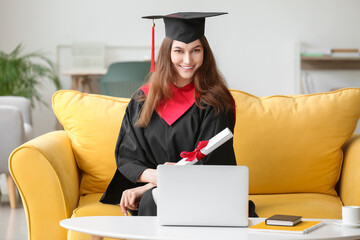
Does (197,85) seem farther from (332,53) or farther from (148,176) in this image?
(332,53)

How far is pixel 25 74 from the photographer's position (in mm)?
5992

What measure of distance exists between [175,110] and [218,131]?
0.20m

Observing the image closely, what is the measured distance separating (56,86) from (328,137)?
446cm

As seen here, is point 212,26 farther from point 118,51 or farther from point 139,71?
point 139,71

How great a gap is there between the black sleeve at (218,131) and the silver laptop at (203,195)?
1.82 feet

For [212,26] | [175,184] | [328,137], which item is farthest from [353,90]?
[212,26]

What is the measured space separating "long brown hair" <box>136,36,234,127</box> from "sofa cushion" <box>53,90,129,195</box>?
303 mm

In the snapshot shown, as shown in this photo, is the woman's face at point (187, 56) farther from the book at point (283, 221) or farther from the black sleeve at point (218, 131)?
the book at point (283, 221)

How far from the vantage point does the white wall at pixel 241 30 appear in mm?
6309

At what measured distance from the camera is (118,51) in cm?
636

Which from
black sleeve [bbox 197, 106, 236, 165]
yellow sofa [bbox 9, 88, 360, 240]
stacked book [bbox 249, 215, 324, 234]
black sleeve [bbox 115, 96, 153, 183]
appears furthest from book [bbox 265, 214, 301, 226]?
yellow sofa [bbox 9, 88, 360, 240]

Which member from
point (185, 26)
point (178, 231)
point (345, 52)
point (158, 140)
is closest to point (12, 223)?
point (158, 140)

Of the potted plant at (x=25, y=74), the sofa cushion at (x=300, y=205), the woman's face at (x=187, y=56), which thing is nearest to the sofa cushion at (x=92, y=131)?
the woman's face at (x=187, y=56)

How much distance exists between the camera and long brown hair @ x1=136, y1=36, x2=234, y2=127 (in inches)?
82.4
